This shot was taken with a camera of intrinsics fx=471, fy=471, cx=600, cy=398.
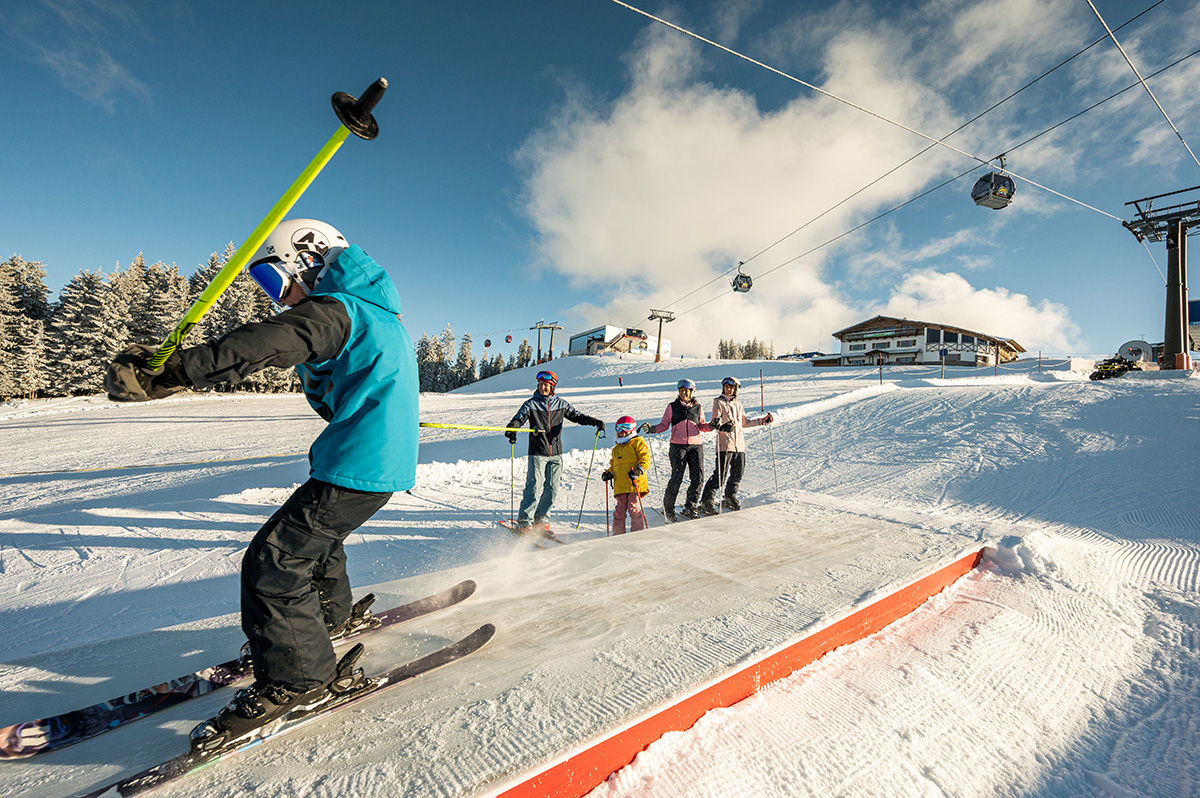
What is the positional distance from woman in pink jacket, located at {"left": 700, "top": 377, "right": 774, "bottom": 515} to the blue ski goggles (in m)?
5.75

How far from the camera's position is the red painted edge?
5.49ft

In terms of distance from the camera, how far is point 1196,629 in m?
3.09

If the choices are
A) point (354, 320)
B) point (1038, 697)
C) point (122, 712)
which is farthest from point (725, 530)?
point (122, 712)

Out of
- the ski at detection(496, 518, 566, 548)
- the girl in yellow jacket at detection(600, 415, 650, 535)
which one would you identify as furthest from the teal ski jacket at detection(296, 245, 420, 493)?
the girl in yellow jacket at detection(600, 415, 650, 535)

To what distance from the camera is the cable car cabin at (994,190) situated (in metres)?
9.77

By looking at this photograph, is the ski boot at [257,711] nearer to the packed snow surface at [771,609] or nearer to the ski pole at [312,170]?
the packed snow surface at [771,609]

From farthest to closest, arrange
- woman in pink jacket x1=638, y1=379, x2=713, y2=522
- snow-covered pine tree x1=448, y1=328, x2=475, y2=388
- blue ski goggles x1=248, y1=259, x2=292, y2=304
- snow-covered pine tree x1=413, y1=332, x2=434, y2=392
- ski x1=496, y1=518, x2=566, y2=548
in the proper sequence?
snow-covered pine tree x1=448, y1=328, x2=475, y2=388 → snow-covered pine tree x1=413, y1=332, x2=434, y2=392 → woman in pink jacket x1=638, y1=379, x2=713, y2=522 → ski x1=496, y1=518, x2=566, y2=548 → blue ski goggles x1=248, y1=259, x2=292, y2=304

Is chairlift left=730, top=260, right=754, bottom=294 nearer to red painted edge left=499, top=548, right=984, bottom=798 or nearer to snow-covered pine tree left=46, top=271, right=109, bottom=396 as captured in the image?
red painted edge left=499, top=548, right=984, bottom=798

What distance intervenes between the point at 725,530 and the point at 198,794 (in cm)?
390

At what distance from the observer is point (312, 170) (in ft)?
6.20

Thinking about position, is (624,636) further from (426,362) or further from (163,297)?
(426,362)

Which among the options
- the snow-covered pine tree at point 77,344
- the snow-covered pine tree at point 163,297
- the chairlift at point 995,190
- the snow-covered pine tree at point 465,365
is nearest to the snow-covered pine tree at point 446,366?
the snow-covered pine tree at point 465,365

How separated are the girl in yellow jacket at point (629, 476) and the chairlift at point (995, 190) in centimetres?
969

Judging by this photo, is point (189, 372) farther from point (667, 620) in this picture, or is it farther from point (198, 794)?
point (667, 620)
